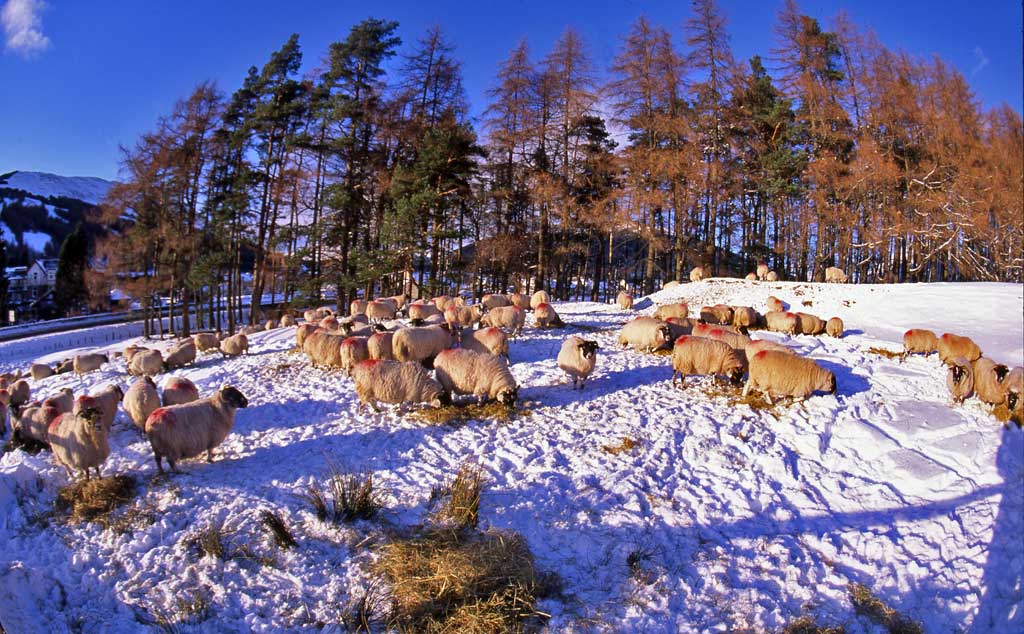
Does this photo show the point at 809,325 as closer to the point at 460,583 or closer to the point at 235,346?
the point at 460,583

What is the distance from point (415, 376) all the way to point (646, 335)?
6.83 metres

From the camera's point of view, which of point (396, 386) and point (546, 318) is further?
point (546, 318)

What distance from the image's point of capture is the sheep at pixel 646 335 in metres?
13.3

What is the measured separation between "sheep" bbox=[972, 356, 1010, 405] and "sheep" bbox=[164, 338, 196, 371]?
19.7m

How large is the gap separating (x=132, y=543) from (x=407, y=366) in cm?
481

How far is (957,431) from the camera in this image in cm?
824

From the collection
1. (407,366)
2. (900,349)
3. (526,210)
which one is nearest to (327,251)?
(526,210)

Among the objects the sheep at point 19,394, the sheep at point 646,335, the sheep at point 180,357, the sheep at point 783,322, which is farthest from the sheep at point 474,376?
the sheep at point 19,394

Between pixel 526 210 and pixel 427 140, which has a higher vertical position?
pixel 427 140

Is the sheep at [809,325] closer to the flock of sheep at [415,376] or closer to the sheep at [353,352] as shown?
the flock of sheep at [415,376]

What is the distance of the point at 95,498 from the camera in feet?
22.4

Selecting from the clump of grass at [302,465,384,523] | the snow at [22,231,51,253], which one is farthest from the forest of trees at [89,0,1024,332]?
the snow at [22,231,51,253]

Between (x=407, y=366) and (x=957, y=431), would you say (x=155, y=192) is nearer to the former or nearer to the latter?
(x=407, y=366)

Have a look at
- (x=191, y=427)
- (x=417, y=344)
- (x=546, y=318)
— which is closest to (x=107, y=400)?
(x=191, y=427)
